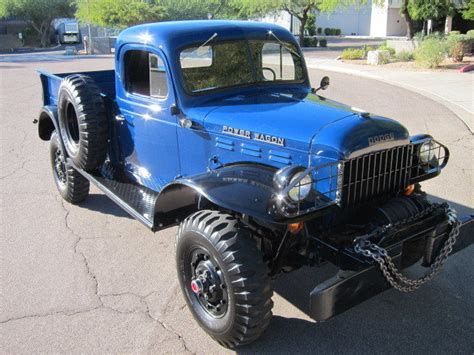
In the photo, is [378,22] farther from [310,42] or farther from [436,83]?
[436,83]

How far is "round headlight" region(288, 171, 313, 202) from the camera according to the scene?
2.87 meters

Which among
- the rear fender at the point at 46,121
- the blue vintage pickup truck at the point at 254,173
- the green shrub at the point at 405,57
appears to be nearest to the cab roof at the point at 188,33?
A: the blue vintage pickup truck at the point at 254,173

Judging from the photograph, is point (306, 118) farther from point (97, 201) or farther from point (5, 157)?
point (5, 157)

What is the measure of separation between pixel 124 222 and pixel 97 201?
83cm

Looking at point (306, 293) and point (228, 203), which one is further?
point (306, 293)

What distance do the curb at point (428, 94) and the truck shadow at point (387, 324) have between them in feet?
19.7

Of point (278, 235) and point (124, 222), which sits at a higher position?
point (278, 235)

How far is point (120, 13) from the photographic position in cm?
3959

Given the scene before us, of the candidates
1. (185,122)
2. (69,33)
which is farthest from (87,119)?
(69,33)

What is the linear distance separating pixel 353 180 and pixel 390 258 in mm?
545

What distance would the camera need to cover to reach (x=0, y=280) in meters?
4.04

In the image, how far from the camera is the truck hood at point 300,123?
3092mm

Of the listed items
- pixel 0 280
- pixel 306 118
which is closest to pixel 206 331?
pixel 306 118

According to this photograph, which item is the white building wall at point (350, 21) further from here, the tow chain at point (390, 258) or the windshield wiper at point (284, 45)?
the tow chain at point (390, 258)
